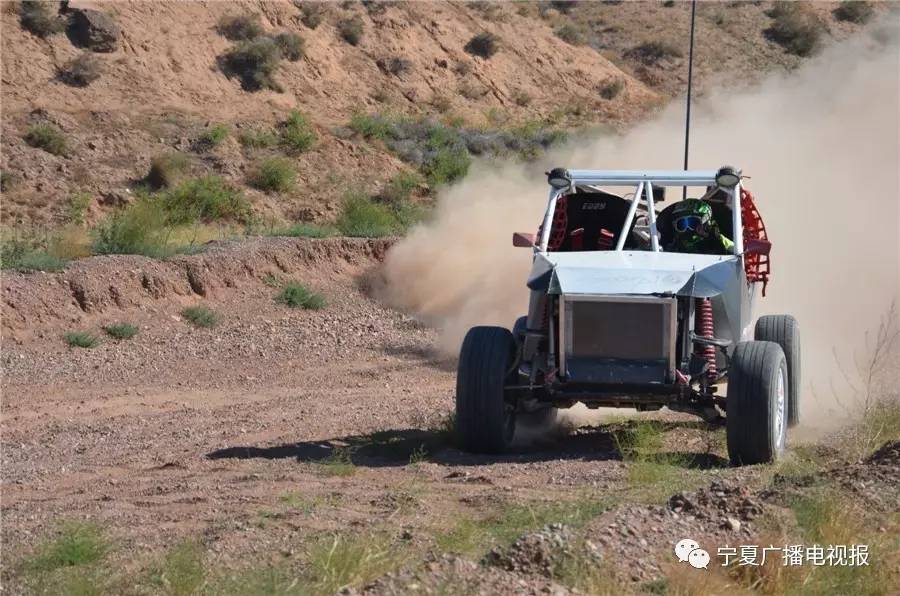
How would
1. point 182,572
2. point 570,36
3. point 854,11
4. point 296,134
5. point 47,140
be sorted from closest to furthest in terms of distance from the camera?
point 182,572 < point 47,140 < point 296,134 < point 570,36 < point 854,11

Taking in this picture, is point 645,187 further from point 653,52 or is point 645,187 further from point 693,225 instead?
point 653,52

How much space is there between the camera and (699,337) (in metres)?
10.0

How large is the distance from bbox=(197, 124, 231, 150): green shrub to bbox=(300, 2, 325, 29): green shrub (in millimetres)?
8696

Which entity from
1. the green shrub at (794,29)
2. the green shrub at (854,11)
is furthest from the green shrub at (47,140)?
the green shrub at (854,11)

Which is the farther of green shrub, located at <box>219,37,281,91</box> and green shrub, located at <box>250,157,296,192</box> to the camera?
green shrub, located at <box>219,37,281,91</box>

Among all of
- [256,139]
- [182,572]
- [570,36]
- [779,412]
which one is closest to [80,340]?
[779,412]

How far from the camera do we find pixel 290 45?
123 ft

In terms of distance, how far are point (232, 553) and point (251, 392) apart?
25.6 ft

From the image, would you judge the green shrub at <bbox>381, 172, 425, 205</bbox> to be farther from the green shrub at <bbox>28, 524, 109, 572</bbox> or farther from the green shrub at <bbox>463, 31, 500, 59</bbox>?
the green shrub at <bbox>28, 524, 109, 572</bbox>

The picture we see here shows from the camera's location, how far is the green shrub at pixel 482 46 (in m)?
42.9

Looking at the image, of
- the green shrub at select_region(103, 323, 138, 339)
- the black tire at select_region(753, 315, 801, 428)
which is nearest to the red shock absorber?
the black tire at select_region(753, 315, 801, 428)

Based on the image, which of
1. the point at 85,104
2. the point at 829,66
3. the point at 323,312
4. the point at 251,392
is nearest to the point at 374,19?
the point at 85,104

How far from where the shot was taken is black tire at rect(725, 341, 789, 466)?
9.62m

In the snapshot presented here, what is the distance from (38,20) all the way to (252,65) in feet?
18.0
